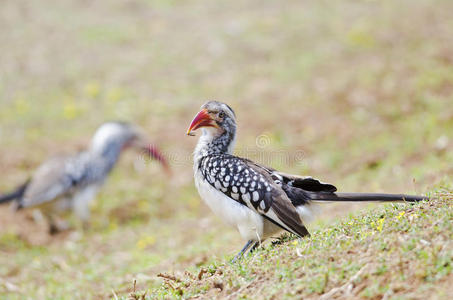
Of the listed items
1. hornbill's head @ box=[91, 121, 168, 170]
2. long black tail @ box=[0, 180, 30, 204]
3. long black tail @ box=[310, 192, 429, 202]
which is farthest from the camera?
hornbill's head @ box=[91, 121, 168, 170]

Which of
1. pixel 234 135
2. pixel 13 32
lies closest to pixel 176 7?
pixel 13 32

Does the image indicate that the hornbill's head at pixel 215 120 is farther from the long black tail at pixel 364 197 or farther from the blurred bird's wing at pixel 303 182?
the long black tail at pixel 364 197

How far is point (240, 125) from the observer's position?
10820 mm

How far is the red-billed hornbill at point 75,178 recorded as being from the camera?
827 cm

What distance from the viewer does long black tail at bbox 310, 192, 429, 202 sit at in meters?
4.20

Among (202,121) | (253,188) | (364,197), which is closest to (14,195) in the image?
(202,121)

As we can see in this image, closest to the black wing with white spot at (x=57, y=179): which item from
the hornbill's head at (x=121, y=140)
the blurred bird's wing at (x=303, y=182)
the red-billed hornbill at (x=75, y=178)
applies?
the red-billed hornbill at (x=75, y=178)

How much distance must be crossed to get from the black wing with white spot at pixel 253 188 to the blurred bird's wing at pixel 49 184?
414 cm

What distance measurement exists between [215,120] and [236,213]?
1.02 metres

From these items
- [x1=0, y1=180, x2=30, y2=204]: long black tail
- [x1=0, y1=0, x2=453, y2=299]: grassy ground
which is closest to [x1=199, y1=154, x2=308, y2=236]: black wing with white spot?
[x1=0, y1=0, x2=453, y2=299]: grassy ground

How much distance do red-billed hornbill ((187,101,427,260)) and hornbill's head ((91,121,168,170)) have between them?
4.61 m

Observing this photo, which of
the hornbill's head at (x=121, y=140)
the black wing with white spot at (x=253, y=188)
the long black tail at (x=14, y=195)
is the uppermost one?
the hornbill's head at (x=121, y=140)

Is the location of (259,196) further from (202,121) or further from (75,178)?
(75,178)

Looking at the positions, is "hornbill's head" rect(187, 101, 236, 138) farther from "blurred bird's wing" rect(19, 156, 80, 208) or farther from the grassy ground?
"blurred bird's wing" rect(19, 156, 80, 208)
